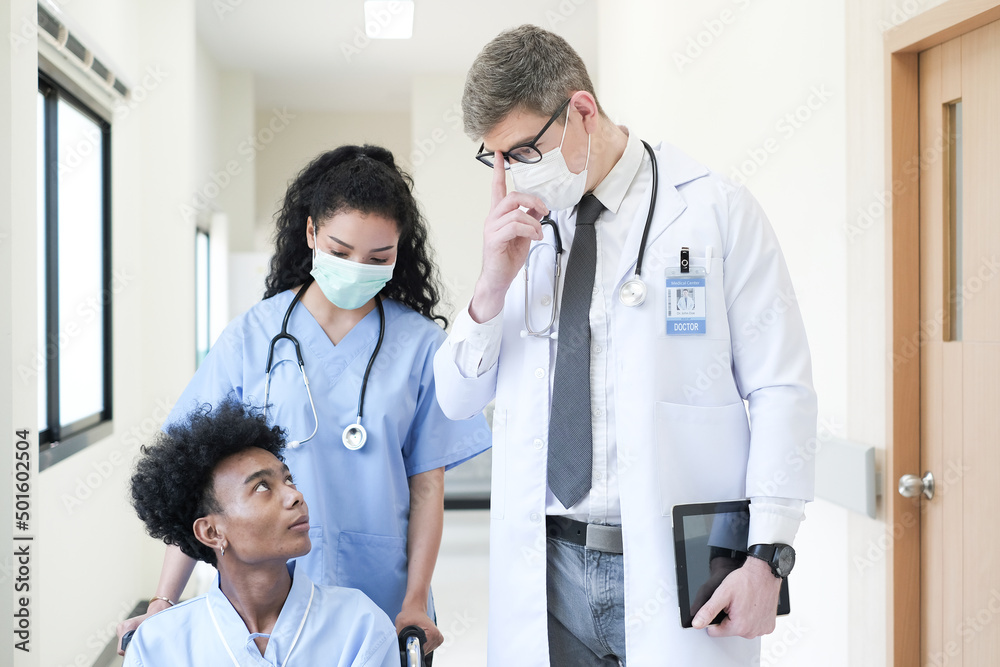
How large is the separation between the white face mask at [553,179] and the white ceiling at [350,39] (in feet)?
14.6

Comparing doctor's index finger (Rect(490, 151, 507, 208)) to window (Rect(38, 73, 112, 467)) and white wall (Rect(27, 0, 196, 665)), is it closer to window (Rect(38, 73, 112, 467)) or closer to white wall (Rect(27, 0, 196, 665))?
window (Rect(38, 73, 112, 467))

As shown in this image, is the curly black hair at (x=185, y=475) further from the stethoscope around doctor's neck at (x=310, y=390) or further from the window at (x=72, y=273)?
Result: the window at (x=72, y=273)

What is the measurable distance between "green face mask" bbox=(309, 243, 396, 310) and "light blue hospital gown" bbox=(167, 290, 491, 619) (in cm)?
7

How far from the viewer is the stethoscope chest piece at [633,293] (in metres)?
1.23

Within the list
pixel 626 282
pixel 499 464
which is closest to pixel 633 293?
pixel 626 282

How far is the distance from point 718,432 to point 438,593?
340cm

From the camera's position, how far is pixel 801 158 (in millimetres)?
2426

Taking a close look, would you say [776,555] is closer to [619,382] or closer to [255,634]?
[619,382]

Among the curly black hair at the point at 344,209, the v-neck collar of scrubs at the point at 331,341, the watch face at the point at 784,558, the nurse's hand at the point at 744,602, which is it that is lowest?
the nurse's hand at the point at 744,602

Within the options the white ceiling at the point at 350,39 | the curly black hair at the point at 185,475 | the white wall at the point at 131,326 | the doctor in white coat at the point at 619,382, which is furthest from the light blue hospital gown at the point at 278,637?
the white ceiling at the point at 350,39

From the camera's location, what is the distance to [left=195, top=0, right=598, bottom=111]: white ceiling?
5.45 metres

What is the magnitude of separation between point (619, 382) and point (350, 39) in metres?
5.43

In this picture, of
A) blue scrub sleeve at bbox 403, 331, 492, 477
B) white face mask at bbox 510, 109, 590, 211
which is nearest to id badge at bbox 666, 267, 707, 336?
white face mask at bbox 510, 109, 590, 211

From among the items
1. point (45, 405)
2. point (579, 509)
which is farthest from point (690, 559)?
point (45, 405)
